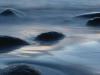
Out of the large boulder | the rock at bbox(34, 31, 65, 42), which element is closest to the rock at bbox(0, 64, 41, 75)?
the large boulder

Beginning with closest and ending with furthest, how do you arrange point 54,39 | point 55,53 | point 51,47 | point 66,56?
point 66,56
point 55,53
point 51,47
point 54,39

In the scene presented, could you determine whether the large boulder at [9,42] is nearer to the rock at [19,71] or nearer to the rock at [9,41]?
the rock at [9,41]

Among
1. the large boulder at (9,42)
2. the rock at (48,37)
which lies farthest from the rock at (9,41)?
the rock at (48,37)

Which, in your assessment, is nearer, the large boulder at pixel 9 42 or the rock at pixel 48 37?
the large boulder at pixel 9 42

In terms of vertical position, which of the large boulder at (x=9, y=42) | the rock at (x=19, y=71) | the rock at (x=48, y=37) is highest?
the rock at (x=48, y=37)

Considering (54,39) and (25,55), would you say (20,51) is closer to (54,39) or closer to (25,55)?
(25,55)

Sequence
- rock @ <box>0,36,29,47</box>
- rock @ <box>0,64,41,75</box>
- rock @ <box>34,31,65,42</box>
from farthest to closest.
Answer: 1. rock @ <box>34,31,65,42</box>
2. rock @ <box>0,36,29,47</box>
3. rock @ <box>0,64,41,75</box>

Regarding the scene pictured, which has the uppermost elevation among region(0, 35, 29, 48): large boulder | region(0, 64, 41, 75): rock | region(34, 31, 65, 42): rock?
region(34, 31, 65, 42): rock

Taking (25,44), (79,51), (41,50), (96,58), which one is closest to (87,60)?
(96,58)

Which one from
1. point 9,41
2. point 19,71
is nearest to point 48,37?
point 9,41

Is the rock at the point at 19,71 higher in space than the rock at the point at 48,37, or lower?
lower

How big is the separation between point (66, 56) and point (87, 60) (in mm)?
444

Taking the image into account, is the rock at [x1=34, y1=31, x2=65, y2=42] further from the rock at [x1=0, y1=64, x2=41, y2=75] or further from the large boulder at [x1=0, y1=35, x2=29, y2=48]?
the rock at [x1=0, y1=64, x2=41, y2=75]

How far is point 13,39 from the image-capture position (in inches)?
206
